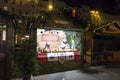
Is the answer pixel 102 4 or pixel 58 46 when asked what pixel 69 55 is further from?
pixel 102 4

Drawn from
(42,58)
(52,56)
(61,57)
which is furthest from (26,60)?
(61,57)

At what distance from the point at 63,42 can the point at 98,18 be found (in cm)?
429

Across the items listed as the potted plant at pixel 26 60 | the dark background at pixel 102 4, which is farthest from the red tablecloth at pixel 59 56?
A: the dark background at pixel 102 4

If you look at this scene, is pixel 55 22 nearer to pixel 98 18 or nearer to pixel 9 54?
pixel 9 54

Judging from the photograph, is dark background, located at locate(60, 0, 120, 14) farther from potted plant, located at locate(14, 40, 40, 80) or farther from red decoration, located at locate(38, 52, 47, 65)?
potted plant, located at locate(14, 40, 40, 80)

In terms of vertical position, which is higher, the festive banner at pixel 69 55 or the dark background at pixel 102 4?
the dark background at pixel 102 4

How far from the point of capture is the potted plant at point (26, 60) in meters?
7.00

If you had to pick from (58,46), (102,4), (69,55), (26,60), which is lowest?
(69,55)

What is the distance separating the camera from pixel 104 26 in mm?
12906

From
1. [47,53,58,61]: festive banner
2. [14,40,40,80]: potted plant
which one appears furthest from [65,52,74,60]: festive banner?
[14,40,40,80]: potted plant

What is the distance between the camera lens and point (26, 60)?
7000 millimetres

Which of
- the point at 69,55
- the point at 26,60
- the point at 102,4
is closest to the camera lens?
the point at 26,60

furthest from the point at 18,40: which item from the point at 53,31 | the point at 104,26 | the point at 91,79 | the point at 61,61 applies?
the point at 104,26

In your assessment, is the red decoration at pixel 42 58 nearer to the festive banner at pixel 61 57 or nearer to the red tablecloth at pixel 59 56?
the red tablecloth at pixel 59 56
